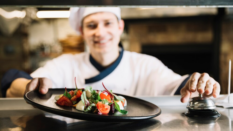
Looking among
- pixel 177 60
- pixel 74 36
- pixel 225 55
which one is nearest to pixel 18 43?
pixel 74 36

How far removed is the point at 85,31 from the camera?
1.40 m

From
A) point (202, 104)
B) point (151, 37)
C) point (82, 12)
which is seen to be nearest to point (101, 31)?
point (82, 12)

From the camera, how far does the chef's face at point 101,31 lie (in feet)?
4.44

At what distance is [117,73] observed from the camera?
137 centimetres

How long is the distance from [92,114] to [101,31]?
35.1 inches

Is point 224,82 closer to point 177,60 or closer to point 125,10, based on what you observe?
point 177,60

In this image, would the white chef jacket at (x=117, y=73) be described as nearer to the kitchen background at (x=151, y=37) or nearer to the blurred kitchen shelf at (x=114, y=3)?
the blurred kitchen shelf at (x=114, y=3)

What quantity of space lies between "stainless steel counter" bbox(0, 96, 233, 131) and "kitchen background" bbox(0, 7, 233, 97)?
289 centimetres

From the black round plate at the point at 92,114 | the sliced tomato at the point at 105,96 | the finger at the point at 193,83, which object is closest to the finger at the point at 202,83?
the finger at the point at 193,83

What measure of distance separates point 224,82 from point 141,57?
2394 millimetres

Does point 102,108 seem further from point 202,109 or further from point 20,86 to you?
point 20,86

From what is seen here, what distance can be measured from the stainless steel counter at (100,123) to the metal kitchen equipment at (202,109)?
0.08 ft

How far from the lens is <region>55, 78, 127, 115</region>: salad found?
1.92ft

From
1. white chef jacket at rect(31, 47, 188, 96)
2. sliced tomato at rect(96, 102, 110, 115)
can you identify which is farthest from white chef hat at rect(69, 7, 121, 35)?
sliced tomato at rect(96, 102, 110, 115)
